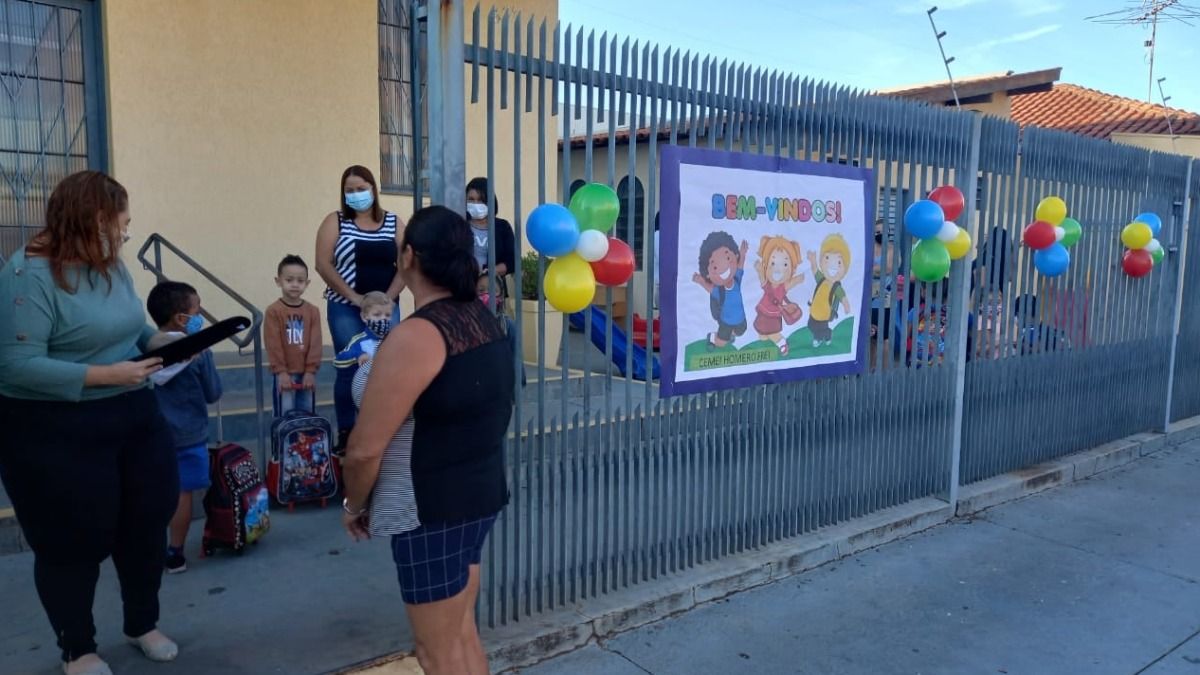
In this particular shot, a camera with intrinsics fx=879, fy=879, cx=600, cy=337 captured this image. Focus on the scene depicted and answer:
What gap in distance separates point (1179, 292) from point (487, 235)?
7.12m

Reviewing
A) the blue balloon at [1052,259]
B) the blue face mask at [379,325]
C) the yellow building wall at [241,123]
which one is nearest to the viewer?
the blue face mask at [379,325]

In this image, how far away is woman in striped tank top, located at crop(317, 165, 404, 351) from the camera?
4766mm

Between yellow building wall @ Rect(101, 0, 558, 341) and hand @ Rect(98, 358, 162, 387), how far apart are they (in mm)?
3554

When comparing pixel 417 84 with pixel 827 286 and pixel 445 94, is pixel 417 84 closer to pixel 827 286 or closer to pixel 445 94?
pixel 445 94

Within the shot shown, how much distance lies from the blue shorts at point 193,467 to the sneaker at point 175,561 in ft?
1.09

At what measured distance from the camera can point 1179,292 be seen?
8000 millimetres

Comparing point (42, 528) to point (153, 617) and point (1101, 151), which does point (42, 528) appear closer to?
point (153, 617)

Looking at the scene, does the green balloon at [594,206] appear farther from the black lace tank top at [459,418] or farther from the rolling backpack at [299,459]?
the rolling backpack at [299,459]

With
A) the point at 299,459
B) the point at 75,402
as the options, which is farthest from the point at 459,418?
the point at 299,459

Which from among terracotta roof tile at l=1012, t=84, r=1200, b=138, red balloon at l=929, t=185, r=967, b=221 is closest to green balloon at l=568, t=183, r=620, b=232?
red balloon at l=929, t=185, r=967, b=221

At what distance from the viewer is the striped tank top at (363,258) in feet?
15.7

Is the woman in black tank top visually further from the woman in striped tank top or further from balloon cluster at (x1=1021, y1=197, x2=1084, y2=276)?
balloon cluster at (x1=1021, y1=197, x2=1084, y2=276)

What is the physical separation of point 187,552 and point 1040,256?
19.1 feet

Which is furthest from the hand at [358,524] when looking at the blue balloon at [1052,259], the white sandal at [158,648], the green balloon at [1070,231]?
the green balloon at [1070,231]
